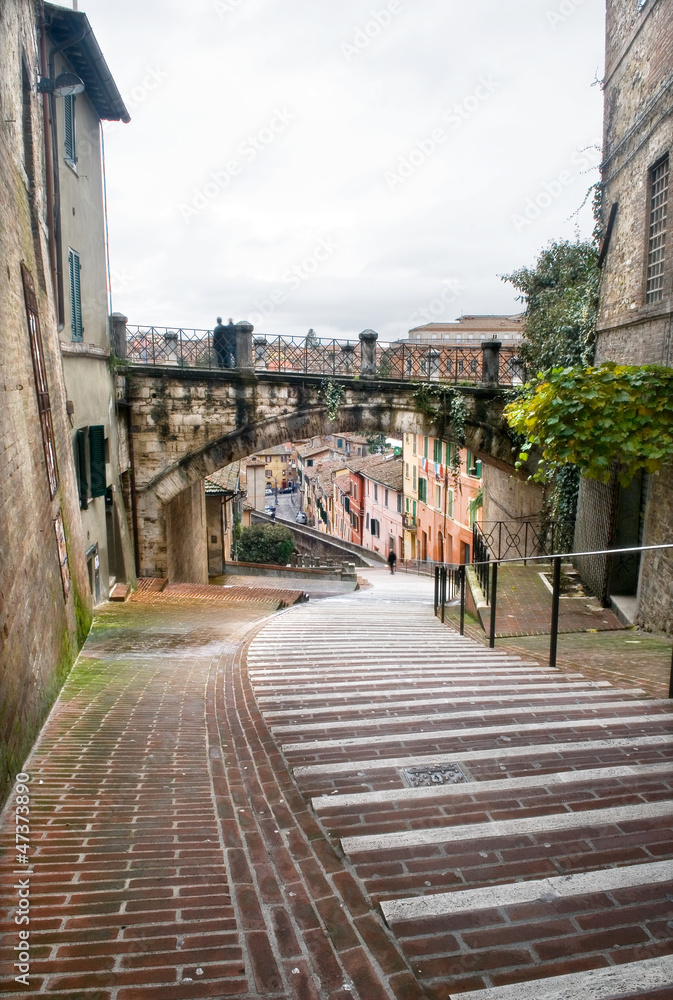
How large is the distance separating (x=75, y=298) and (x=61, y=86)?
292cm

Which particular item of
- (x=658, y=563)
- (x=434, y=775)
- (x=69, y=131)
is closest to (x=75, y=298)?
(x=69, y=131)

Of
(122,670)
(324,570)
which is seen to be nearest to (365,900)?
(122,670)

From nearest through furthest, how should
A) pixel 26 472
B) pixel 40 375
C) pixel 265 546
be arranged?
pixel 26 472, pixel 40 375, pixel 265 546

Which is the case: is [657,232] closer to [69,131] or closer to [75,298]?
[75,298]

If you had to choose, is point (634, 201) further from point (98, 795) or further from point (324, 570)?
point (324, 570)

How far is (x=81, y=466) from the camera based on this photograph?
33.6 ft

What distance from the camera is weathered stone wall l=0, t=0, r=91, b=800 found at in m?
4.40

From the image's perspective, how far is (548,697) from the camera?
189 inches

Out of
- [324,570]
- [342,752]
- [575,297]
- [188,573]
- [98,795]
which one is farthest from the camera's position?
[324,570]

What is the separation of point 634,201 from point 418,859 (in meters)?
9.78

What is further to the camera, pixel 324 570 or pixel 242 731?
pixel 324 570

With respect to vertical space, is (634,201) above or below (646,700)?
above

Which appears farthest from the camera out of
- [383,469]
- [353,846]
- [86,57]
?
[383,469]

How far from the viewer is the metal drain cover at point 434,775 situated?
3445 millimetres
